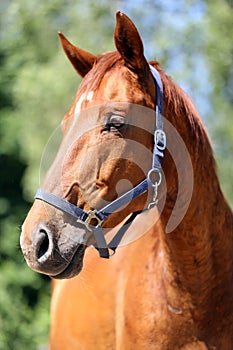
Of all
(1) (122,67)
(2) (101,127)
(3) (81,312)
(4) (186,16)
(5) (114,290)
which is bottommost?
(3) (81,312)

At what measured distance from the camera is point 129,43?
2.83 meters

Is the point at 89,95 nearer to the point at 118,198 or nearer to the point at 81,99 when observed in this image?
the point at 81,99

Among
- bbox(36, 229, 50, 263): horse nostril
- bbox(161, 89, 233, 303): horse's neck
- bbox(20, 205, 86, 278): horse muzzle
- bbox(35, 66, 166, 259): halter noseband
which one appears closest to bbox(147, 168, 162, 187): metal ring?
bbox(35, 66, 166, 259): halter noseband

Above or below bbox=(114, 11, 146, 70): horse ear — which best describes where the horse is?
below

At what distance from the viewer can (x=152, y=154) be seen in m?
2.88

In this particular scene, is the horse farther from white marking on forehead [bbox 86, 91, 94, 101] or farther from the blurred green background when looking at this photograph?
the blurred green background

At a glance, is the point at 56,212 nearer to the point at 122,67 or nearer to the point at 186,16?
the point at 122,67

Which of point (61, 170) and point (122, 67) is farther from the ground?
point (122, 67)

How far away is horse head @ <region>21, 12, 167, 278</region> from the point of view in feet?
8.64

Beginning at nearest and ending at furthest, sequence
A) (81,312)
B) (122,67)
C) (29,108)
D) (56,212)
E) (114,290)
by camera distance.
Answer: (56,212) → (122,67) → (114,290) → (81,312) → (29,108)

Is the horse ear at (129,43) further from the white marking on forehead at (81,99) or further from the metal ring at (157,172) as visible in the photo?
the metal ring at (157,172)

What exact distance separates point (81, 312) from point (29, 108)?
923 cm

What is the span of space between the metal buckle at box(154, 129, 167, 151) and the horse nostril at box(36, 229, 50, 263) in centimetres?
63

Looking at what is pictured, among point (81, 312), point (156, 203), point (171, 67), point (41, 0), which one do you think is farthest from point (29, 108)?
point (156, 203)
